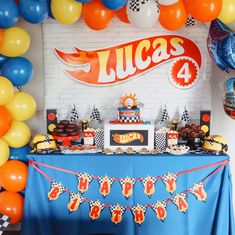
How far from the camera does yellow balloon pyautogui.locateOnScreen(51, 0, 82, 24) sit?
8.44ft

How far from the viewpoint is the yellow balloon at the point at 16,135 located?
2822 millimetres

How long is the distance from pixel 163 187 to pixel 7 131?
133 cm

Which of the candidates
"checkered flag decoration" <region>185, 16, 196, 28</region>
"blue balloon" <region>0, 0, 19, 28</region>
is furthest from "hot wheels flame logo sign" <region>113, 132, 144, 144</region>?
"blue balloon" <region>0, 0, 19, 28</region>

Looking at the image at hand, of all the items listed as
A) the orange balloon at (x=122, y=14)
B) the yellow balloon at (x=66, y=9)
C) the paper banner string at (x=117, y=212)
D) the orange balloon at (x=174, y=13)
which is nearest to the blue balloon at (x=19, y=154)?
the paper banner string at (x=117, y=212)

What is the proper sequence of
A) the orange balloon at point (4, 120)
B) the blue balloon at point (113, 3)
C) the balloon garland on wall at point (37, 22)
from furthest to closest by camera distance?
the orange balloon at point (4, 120)
the balloon garland on wall at point (37, 22)
the blue balloon at point (113, 3)

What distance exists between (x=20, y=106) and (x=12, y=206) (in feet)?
2.73

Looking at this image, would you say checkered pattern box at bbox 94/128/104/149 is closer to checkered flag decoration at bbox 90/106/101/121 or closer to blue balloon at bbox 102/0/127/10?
checkered flag decoration at bbox 90/106/101/121

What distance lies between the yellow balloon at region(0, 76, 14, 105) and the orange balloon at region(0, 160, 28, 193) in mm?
551

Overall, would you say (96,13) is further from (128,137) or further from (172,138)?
(172,138)

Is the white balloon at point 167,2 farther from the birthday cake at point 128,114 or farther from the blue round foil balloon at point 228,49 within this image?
the birthday cake at point 128,114

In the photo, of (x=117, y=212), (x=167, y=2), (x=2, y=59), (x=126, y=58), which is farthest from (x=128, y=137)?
(x=2, y=59)

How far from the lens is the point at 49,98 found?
10.5ft

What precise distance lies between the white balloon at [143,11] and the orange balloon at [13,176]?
1.50m

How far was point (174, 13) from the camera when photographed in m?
2.55
